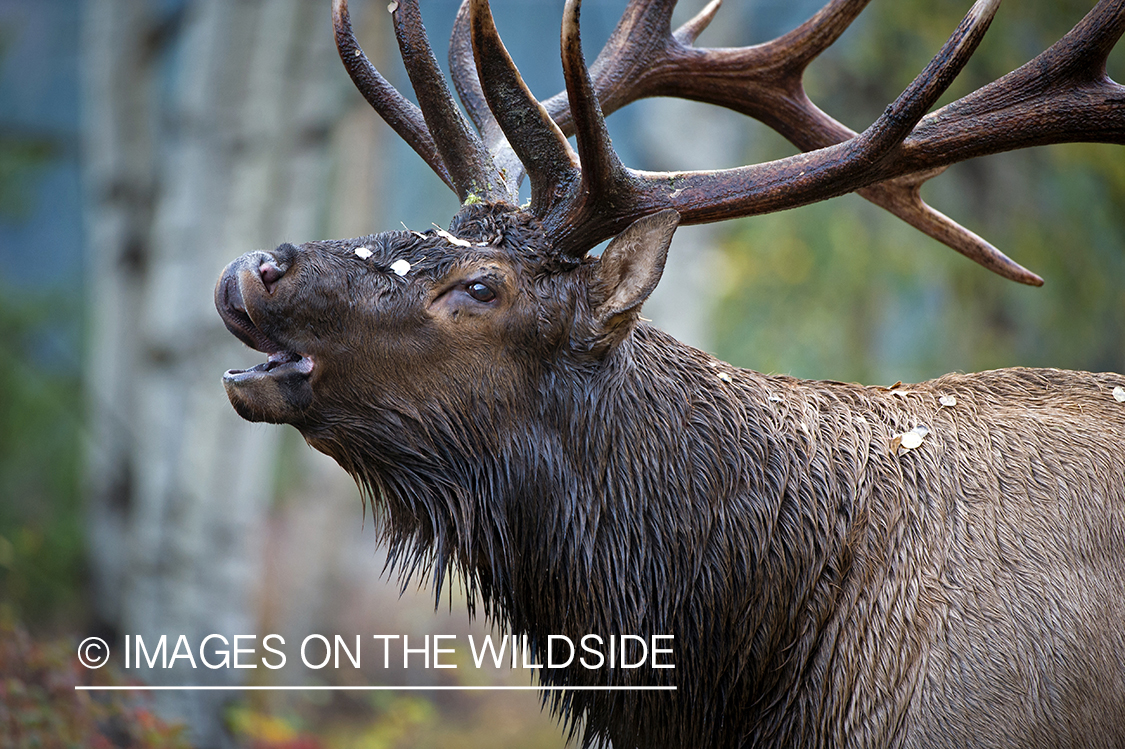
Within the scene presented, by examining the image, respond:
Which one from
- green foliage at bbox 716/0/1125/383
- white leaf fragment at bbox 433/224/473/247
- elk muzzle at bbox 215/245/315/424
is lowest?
elk muzzle at bbox 215/245/315/424

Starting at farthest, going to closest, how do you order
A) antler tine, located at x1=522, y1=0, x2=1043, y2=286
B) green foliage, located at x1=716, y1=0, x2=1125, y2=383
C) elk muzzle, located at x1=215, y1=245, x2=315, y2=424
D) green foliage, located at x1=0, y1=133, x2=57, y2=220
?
1. green foliage, located at x1=0, y1=133, x2=57, y2=220
2. green foliage, located at x1=716, y1=0, x2=1125, y2=383
3. antler tine, located at x1=522, y1=0, x2=1043, y2=286
4. elk muzzle, located at x1=215, y1=245, x2=315, y2=424

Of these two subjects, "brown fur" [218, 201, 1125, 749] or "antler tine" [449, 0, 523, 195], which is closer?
"brown fur" [218, 201, 1125, 749]

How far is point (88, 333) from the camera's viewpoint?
1193cm

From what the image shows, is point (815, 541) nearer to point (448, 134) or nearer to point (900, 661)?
point (900, 661)

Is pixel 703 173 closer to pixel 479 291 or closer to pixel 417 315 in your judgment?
pixel 479 291

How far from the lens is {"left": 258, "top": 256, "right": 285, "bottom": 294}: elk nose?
247 cm

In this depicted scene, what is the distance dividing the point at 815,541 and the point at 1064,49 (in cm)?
156

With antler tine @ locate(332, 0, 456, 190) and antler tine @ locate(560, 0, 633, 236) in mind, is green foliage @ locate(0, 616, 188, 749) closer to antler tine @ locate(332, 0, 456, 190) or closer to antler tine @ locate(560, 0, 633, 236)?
antler tine @ locate(332, 0, 456, 190)

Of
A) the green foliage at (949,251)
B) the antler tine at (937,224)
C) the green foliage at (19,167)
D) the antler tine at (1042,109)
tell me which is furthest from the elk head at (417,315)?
the green foliage at (19,167)

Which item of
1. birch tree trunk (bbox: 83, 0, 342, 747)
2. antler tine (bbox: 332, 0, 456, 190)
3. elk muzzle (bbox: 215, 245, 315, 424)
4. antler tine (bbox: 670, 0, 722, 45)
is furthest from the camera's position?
birch tree trunk (bbox: 83, 0, 342, 747)

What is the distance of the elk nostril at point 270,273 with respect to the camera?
8.09 feet

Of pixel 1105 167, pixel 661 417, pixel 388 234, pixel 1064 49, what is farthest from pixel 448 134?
pixel 1105 167

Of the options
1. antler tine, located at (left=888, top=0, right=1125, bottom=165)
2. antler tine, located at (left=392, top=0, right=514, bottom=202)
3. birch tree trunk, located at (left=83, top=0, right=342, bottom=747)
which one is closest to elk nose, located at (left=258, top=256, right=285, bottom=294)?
antler tine, located at (left=392, top=0, right=514, bottom=202)

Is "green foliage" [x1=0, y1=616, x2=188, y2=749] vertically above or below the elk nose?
below
